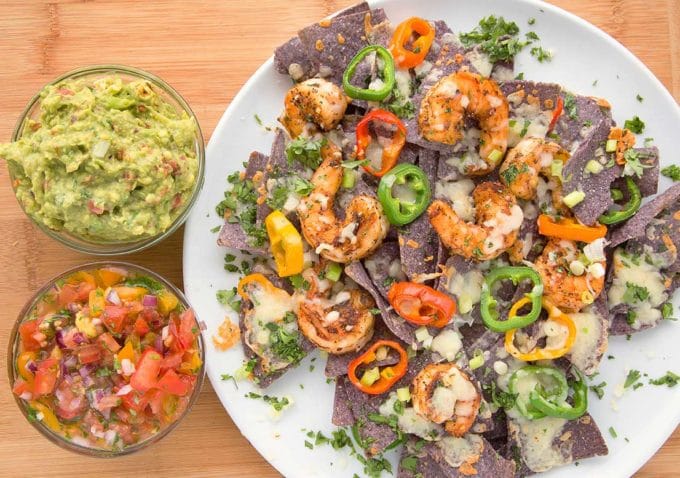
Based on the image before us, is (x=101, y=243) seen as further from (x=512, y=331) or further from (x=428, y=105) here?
(x=512, y=331)

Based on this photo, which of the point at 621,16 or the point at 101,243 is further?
the point at 621,16

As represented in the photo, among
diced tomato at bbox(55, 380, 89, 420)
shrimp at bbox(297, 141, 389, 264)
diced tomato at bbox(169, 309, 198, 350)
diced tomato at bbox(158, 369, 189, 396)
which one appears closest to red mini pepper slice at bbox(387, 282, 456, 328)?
shrimp at bbox(297, 141, 389, 264)

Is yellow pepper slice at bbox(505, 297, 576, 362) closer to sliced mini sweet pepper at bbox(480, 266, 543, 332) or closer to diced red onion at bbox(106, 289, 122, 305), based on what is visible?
sliced mini sweet pepper at bbox(480, 266, 543, 332)

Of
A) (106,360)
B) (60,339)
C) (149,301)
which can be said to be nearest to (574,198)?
(149,301)

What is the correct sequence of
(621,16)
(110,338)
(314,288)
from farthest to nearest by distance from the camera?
(621,16), (314,288), (110,338)

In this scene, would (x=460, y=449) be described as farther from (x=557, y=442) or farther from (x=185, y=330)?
(x=185, y=330)

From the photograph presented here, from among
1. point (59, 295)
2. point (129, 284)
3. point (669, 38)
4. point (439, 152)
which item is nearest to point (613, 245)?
point (439, 152)
